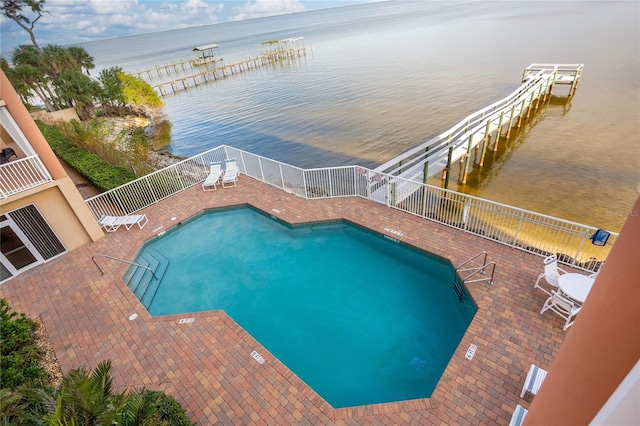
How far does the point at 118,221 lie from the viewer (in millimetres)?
10930

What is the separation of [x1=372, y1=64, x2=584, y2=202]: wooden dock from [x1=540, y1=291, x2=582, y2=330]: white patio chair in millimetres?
4421

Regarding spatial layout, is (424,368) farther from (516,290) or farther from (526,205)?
(526,205)

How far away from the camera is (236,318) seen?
25.8 ft

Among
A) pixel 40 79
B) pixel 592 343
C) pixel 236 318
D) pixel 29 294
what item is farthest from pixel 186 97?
pixel 592 343

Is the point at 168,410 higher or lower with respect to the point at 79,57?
lower

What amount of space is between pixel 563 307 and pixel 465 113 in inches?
844

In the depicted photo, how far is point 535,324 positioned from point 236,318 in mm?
6666

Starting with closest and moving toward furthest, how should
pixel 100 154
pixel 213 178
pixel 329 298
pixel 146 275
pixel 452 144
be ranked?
pixel 329 298 → pixel 146 275 → pixel 213 178 → pixel 452 144 → pixel 100 154

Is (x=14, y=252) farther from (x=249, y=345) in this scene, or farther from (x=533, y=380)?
(x=533, y=380)

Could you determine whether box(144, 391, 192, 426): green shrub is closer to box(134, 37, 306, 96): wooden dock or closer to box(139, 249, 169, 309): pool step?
box(139, 249, 169, 309): pool step

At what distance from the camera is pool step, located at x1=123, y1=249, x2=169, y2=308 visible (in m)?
8.78

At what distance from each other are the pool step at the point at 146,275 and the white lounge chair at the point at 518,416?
8490 mm

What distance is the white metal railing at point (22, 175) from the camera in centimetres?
831

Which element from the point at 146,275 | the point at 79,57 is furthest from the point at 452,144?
the point at 79,57
